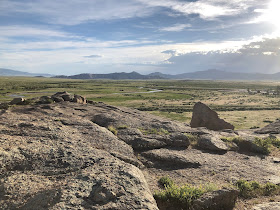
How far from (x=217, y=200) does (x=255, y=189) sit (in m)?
4.14

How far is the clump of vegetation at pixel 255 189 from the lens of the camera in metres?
12.3

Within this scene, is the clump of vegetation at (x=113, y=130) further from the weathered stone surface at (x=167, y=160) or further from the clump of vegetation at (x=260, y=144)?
the clump of vegetation at (x=260, y=144)

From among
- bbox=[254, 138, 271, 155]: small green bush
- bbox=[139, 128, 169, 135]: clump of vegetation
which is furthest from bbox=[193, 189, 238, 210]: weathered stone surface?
bbox=[254, 138, 271, 155]: small green bush

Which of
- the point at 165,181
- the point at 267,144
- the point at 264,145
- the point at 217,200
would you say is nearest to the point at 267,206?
the point at 217,200

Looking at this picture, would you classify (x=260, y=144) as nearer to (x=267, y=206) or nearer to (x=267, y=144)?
(x=267, y=144)

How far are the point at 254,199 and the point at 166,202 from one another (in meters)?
5.64

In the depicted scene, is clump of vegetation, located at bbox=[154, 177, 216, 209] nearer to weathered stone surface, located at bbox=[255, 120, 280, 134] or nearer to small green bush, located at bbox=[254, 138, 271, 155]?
small green bush, located at bbox=[254, 138, 271, 155]

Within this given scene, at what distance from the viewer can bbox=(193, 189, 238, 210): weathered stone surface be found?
9.82m

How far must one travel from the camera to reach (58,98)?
26.9 meters

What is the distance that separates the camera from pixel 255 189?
12.7 meters

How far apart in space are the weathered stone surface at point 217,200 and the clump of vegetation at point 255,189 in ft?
6.61

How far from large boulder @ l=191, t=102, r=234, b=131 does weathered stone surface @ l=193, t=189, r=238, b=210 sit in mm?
24919

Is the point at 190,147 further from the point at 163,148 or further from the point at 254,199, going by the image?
the point at 254,199

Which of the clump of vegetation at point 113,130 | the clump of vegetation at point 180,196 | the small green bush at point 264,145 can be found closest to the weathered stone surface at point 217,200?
the clump of vegetation at point 180,196
